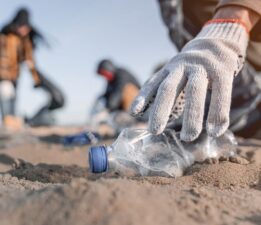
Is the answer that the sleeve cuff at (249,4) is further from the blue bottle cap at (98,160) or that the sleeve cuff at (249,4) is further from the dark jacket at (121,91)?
the dark jacket at (121,91)

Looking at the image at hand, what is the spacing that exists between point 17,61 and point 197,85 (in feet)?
17.9

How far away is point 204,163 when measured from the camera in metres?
1.87

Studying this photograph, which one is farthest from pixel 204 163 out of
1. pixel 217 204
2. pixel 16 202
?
pixel 16 202

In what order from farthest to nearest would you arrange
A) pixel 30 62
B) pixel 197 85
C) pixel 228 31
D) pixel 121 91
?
pixel 30 62 → pixel 121 91 → pixel 228 31 → pixel 197 85

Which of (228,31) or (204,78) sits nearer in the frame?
(204,78)

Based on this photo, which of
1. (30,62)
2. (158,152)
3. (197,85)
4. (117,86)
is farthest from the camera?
(30,62)

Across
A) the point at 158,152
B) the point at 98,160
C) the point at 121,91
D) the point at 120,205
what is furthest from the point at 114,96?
the point at 120,205

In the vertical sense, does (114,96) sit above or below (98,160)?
below

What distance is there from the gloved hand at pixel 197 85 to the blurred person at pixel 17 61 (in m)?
4.92

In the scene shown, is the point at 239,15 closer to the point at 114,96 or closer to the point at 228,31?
the point at 228,31

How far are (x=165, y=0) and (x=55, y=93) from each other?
377cm

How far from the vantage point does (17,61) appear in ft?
22.0

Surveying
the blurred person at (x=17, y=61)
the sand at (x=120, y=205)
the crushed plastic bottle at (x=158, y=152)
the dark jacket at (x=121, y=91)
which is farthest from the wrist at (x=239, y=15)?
the blurred person at (x=17, y=61)

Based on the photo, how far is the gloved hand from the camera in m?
1.65
